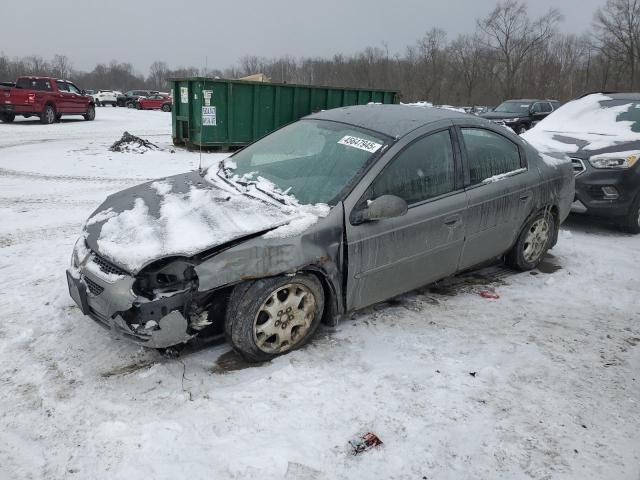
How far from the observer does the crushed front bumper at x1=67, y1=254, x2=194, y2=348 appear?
279 centimetres

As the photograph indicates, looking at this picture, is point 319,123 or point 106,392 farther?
point 319,123

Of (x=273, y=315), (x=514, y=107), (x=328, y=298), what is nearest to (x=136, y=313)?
(x=273, y=315)

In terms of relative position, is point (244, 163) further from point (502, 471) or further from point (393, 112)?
point (502, 471)

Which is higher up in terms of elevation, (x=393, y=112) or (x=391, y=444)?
(x=393, y=112)

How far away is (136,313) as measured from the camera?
9.21 ft

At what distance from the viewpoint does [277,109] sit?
43.5ft

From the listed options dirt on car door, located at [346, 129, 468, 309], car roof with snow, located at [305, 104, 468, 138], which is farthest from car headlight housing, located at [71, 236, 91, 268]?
car roof with snow, located at [305, 104, 468, 138]

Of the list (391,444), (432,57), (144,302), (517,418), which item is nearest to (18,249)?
(144,302)

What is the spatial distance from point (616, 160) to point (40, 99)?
1903cm

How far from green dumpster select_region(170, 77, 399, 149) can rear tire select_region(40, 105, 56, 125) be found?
27.6 feet

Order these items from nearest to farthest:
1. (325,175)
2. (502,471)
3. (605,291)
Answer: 1. (502,471)
2. (325,175)
3. (605,291)

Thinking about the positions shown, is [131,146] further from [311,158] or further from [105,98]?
[105,98]

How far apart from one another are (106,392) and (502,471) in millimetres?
2177

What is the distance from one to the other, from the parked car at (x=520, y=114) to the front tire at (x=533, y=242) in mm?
14291
